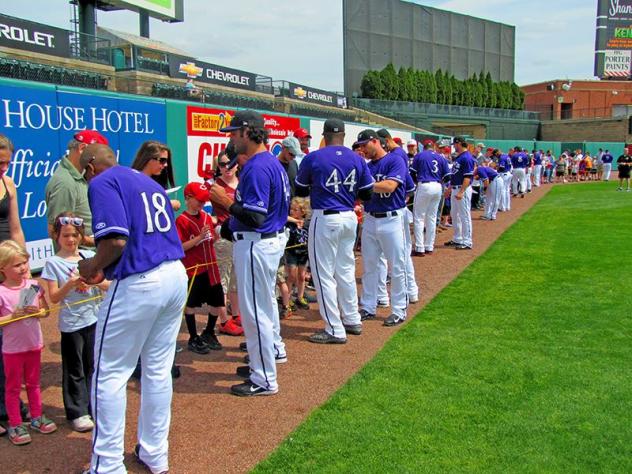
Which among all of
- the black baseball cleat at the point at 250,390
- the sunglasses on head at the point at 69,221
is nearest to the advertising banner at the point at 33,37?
the sunglasses on head at the point at 69,221

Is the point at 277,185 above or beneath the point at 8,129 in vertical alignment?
beneath

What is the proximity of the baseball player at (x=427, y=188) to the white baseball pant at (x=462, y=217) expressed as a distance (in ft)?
2.83

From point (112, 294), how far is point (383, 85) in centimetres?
5098

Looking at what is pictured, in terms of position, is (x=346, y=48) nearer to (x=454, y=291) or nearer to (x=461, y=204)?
(x=461, y=204)

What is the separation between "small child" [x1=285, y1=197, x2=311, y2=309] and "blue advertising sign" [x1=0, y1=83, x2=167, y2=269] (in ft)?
11.4

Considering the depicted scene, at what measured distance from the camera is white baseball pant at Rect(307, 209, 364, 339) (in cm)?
544

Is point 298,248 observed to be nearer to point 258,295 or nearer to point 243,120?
point 258,295

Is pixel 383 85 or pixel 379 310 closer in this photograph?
pixel 379 310

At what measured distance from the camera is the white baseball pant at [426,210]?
398 inches

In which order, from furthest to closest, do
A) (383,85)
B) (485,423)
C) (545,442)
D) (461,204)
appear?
(383,85)
(461,204)
(485,423)
(545,442)

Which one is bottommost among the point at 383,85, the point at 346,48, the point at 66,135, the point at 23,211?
the point at 23,211

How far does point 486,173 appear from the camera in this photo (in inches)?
626

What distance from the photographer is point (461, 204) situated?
11.0 m

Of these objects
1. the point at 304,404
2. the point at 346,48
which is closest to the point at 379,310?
the point at 304,404
